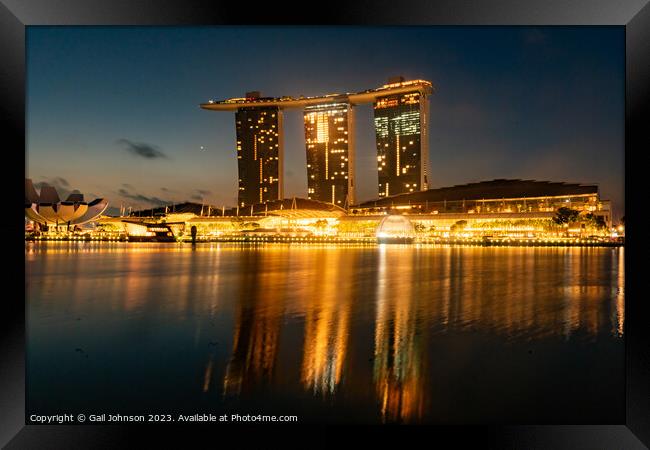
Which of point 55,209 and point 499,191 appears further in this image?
point 499,191

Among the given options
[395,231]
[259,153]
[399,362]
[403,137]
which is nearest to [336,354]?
[399,362]

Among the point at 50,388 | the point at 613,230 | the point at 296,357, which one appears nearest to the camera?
the point at 50,388

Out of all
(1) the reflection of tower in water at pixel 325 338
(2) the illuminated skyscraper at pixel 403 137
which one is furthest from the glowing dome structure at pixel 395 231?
(1) the reflection of tower in water at pixel 325 338

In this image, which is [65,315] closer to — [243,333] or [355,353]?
[243,333]

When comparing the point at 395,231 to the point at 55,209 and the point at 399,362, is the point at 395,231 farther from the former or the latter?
the point at 399,362
